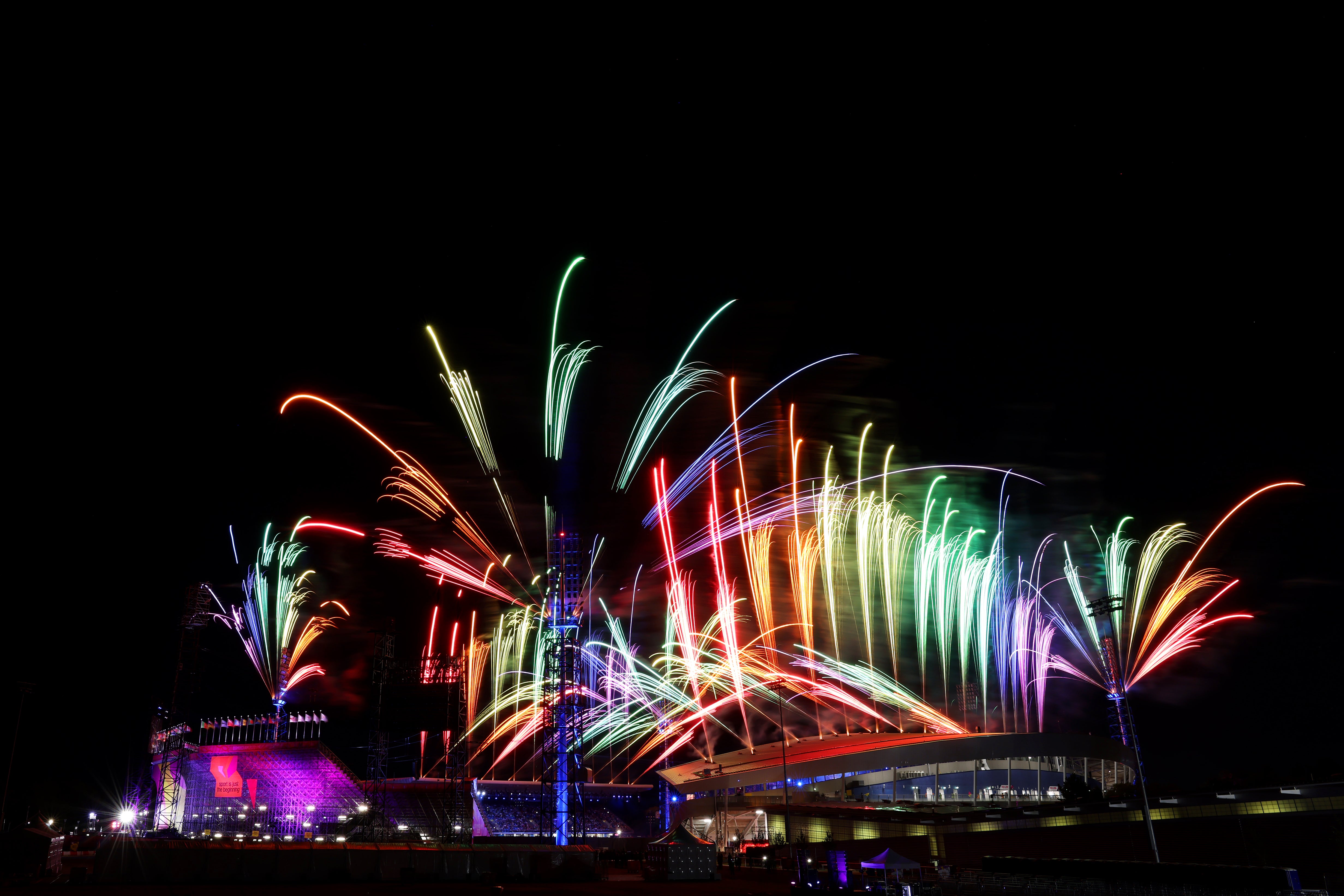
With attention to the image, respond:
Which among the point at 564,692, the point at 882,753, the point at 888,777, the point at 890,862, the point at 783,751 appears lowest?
the point at 890,862

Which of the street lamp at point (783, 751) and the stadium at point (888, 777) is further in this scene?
the stadium at point (888, 777)

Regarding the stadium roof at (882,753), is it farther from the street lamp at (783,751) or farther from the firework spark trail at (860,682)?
the firework spark trail at (860,682)

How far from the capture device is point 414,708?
51.8 metres

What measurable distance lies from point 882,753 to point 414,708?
3368cm

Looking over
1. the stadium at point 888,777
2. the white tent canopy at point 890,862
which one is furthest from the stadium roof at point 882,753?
the white tent canopy at point 890,862

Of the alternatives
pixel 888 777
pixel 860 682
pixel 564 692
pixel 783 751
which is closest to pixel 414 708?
pixel 564 692

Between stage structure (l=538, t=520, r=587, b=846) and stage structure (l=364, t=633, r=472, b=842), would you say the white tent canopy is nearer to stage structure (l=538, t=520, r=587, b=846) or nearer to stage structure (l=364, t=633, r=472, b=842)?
stage structure (l=538, t=520, r=587, b=846)

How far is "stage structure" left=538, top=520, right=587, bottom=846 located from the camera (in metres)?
38.8

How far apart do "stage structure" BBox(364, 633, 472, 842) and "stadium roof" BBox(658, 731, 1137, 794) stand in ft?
71.0

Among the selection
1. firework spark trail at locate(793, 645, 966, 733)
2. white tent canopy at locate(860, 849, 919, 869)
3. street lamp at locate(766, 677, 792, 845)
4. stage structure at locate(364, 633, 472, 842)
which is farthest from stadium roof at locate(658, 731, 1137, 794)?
white tent canopy at locate(860, 849, 919, 869)

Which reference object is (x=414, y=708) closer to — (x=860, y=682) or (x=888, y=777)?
(x=860, y=682)

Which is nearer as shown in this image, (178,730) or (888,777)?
(888,777)

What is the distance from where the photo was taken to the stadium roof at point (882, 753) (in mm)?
63656

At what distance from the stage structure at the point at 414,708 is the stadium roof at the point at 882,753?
21649 millimetres
